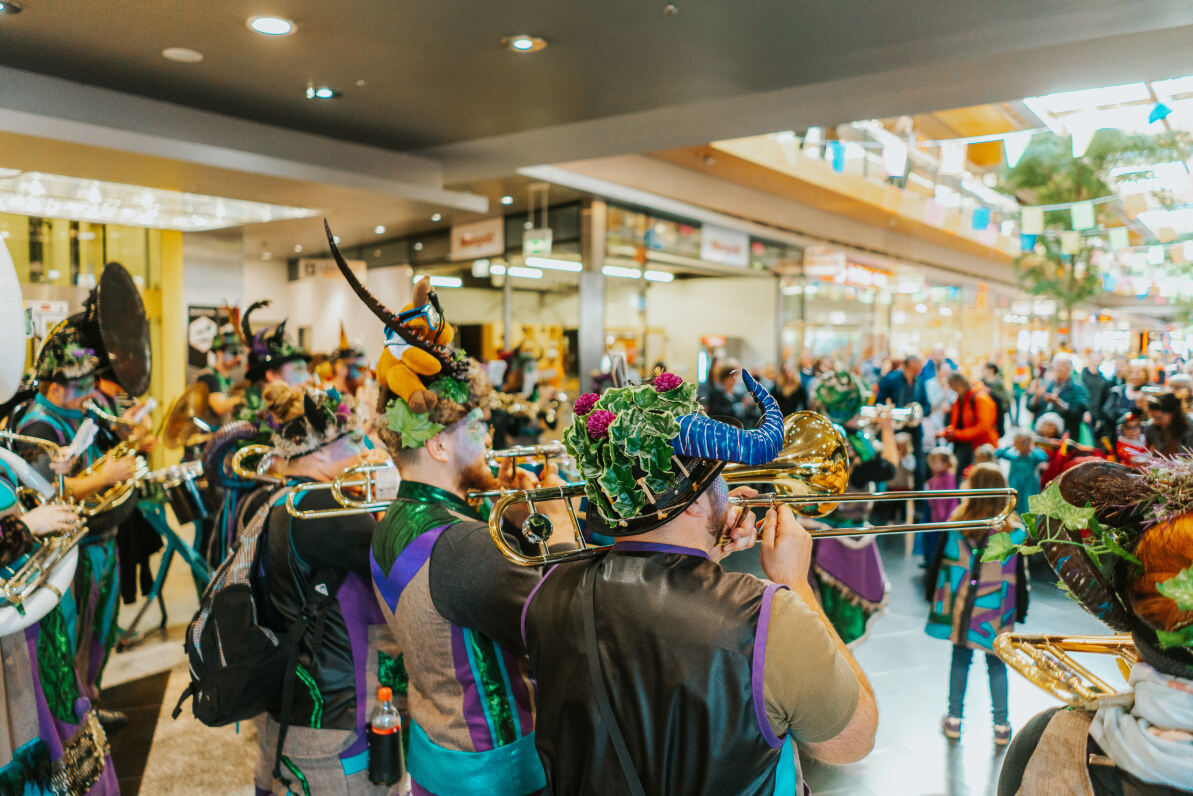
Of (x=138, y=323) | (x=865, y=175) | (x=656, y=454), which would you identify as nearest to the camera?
(x=656, y=454)

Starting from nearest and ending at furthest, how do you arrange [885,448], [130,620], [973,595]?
1. [973,595]
2. [885,448]
3. [130,620]

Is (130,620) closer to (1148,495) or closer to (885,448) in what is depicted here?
(885,448)

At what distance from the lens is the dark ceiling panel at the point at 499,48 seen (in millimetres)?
4254

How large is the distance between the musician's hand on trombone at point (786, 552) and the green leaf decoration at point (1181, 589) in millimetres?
510

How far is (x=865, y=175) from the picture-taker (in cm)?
1357

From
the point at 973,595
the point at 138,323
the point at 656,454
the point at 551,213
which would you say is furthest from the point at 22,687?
the point at 551,213

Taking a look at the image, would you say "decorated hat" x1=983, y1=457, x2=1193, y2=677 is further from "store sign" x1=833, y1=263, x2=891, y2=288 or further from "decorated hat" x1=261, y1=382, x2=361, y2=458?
"store sign" x1=833, y1=263, x2=891, y2=288

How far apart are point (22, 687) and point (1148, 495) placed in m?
2.96

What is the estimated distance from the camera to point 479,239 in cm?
1192

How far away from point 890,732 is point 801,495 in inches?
109

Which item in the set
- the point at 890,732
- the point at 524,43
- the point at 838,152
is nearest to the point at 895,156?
the point at 838,152

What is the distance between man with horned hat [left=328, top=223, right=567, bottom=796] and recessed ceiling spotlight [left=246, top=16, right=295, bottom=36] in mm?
3325

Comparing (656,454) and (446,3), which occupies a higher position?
(446,3)

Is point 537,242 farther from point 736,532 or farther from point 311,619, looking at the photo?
point 736,532
